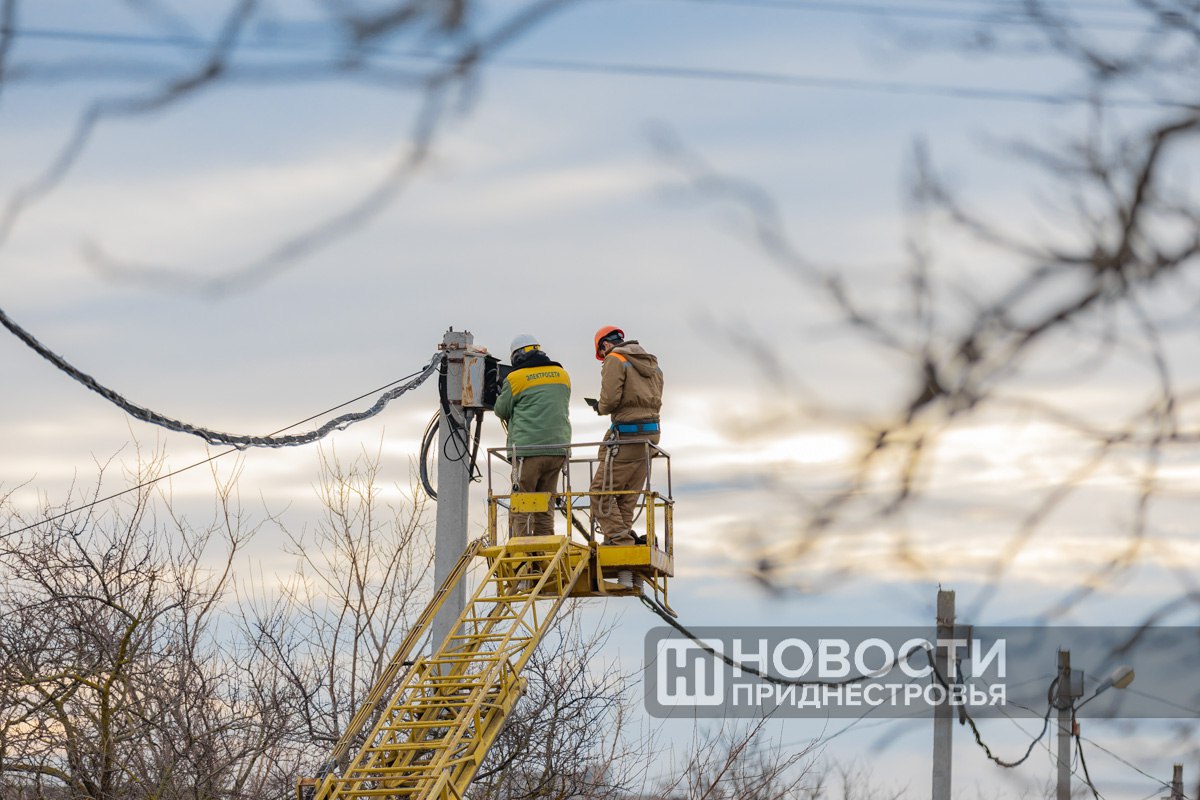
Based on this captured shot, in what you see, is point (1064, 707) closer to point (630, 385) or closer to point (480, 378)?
point (630, 385)

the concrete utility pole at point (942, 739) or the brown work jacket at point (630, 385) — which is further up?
the brown work jacket at point (630, 385)

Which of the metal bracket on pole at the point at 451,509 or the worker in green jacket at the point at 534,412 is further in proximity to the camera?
the worker in green jacket at the point at 534,412

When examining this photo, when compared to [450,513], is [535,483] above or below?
above

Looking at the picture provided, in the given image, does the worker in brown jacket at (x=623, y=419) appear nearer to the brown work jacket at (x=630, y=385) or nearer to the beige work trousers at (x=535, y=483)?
the brown work jacket at (x=630, y=385)

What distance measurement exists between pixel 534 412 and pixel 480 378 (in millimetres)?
729

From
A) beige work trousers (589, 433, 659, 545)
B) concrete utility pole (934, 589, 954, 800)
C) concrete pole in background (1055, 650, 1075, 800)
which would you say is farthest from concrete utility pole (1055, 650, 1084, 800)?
beige work trousers (589, 433, 659, 545)

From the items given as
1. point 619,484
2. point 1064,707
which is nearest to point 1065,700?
point 1064,707

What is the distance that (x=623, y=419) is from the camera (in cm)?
1489

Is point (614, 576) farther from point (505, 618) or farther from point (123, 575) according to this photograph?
point (123, 575)

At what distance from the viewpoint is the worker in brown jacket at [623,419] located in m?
14.7

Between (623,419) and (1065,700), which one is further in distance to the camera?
(1065,700)

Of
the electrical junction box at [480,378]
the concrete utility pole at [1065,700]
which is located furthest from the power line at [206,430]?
the concrete utility pole at [1065,700]

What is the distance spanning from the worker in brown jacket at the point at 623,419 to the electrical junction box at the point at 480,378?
1.11 meters

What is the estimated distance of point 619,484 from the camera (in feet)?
49.8
